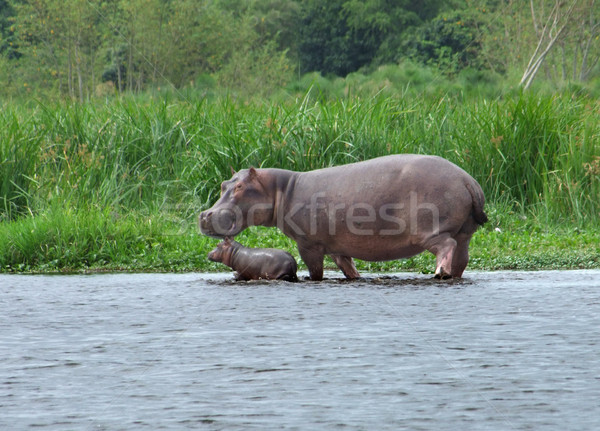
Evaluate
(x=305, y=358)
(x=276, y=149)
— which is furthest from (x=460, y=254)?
(x=276, y=149)

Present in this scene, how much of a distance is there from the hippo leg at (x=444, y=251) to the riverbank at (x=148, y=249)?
1534 mm

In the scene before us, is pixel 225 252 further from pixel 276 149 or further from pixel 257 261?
pixel 276 149

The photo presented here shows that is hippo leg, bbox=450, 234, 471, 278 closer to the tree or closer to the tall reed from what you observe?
the tall reed

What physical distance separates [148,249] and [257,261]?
208 centimetres

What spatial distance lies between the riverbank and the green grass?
2 centimetres

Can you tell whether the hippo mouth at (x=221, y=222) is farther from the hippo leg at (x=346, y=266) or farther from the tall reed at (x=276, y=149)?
the tall reed at (x=276, y=149)

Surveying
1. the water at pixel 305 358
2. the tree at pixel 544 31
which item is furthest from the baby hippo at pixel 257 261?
the tree at pixel 544 31

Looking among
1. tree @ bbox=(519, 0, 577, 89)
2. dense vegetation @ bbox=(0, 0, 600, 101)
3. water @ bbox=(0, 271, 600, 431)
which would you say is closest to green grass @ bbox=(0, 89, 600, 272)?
water @ bbox=(0, 271, 600, 431)

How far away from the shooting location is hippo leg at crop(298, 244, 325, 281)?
6.32 meters

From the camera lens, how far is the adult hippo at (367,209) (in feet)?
19.5

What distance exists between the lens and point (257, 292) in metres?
5.80

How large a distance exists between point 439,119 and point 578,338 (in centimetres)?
704

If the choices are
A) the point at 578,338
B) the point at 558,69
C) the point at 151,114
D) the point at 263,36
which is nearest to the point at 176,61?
the point at 263,36

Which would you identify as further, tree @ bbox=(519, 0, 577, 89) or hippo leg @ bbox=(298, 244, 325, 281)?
tree @ bbox=(519, 0, 577, 89)
